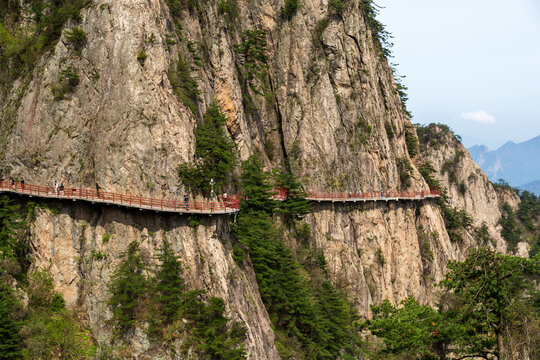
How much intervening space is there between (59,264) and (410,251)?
5227 centimetres

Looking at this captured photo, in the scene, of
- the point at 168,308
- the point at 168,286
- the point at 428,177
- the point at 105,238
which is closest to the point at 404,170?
the point at 428,177

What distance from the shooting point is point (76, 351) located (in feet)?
96.5

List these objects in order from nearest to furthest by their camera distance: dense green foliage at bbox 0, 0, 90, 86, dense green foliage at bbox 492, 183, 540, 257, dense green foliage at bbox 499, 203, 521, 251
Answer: dense green foliage at bbox 0, 0, 90, 86 → dense green foliage at bbox 499, 203, 521, 251 → dense green foliage at bbox 492, 183, 540, 257

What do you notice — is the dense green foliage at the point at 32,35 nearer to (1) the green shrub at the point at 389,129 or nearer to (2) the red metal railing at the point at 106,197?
(2) the red metal railing at the point at 106,197

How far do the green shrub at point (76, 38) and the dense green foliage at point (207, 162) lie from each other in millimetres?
12605

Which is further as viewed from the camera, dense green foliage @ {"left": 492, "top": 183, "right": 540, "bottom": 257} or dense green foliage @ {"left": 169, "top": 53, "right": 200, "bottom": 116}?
dense green foliage @ {"left": 492, "top": 183, "right": 540, "bottom": 257}

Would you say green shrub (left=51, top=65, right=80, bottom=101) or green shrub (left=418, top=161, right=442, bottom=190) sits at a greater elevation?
green shrub (left=51, top=65, right=80, bottom=101)

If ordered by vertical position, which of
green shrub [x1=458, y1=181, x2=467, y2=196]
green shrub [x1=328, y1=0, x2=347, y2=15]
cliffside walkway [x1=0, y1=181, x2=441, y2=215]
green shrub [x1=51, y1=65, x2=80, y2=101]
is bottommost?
cliffside walkway [x1=0, y1=181, x2=441, y2=215]

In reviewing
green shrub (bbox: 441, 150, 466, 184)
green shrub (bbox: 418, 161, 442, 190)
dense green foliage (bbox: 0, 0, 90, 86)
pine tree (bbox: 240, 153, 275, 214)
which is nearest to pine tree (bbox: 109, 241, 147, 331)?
pine tree (bbox: 240, 153, 275, 214)

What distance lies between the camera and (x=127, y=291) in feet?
102

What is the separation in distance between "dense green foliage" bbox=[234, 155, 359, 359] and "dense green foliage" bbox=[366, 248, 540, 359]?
48.0 feet

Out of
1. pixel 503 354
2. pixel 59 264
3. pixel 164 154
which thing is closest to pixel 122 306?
pixel 59 264

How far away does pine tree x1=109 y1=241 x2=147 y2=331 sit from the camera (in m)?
30.3

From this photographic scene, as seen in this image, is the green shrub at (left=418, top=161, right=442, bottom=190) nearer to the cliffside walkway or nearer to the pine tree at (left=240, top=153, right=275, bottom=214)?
the pine tree at (left=240, top=153, right=275, bottom=214)
